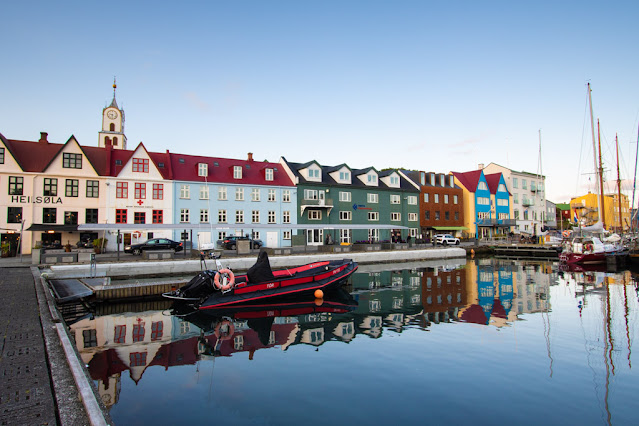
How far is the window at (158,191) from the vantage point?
44.0 m

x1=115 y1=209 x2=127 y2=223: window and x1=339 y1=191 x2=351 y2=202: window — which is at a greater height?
x1=339 y1=191 x2=351 y2=202: window

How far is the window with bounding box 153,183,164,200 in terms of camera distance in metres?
44.0

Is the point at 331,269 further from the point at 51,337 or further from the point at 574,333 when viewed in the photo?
the point at 51,337

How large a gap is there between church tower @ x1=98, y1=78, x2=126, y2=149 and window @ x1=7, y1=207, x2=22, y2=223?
112 ft

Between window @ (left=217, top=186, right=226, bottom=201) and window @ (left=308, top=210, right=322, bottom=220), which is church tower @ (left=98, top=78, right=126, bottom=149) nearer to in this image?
window @ (left=217, top=186, right=226, bottom=201)

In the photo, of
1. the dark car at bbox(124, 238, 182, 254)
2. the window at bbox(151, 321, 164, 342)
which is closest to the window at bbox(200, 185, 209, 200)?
the dark car at bbox(124, 238, 182, 254)

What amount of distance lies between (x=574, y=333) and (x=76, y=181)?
44.7 m

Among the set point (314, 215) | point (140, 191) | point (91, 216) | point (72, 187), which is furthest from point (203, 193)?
point (314, 215)

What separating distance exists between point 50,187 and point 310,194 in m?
29.3

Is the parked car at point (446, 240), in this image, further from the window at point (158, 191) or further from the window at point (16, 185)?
the window at point (16, 185)

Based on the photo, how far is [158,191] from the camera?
44188mm

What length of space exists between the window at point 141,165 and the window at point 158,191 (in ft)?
6.35

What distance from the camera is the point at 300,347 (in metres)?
13.5

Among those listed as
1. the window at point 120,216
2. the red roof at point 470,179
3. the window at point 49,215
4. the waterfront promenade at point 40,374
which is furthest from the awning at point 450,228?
the waterfront promenade at point 40,374
